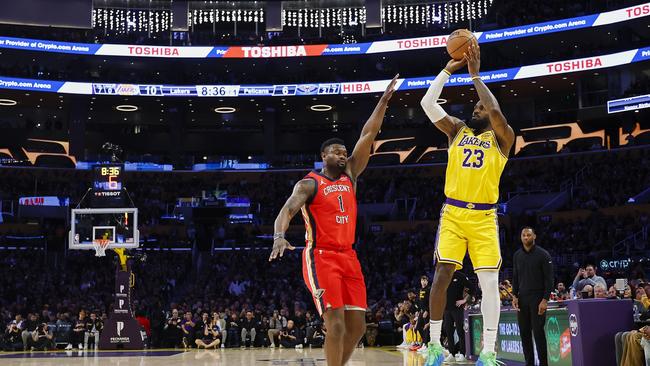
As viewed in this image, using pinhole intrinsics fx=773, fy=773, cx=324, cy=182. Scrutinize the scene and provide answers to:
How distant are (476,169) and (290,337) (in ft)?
53.6

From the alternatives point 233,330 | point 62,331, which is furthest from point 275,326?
point 62,331

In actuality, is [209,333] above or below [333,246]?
below

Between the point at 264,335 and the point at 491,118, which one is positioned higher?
the point at 491,118

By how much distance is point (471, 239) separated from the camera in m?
7.07

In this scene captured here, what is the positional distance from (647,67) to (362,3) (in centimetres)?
1432

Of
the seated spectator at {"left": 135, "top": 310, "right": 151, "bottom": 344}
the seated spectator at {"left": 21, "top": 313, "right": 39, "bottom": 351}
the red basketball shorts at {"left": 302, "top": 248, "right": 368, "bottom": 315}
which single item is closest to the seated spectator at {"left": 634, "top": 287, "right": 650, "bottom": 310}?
the red basketball shorts at {"left": 302, "top": 248, "right": 368, "bottom": 315}

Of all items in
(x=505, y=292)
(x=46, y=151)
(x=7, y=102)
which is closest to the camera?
(x=505, y=292)

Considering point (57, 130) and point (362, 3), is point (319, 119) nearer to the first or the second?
point (362, 3)

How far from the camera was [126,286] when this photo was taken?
69.7ft

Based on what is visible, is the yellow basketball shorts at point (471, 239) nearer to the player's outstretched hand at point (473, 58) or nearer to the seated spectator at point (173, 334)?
the player's outstretched hand at point (473, 58)

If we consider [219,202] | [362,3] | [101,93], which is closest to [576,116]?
[362,3]

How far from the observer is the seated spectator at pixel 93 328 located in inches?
903

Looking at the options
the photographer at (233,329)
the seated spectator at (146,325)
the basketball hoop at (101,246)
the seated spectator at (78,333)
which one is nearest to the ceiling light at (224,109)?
the seated spectator at (146,325)

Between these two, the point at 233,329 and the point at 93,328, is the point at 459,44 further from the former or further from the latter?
the point at 93,328
